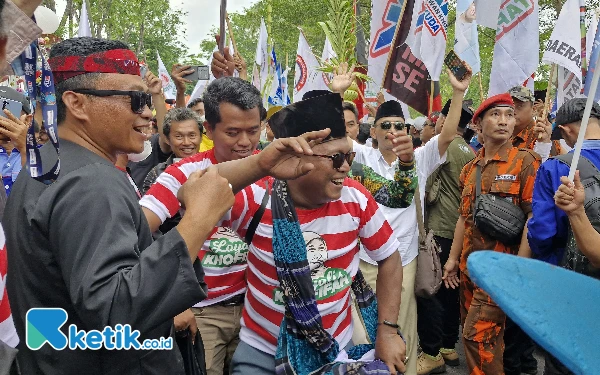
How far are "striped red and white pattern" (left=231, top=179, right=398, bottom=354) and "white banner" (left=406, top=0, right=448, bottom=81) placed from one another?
2.98 meters

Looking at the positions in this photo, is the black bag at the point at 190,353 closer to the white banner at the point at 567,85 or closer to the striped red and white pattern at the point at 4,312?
the striped red and white pattern at the point at 4,312

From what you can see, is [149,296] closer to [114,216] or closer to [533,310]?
[114,216]

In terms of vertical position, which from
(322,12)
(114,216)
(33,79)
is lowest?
(114,216)

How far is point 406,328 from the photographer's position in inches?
163

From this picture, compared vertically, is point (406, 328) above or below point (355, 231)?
below

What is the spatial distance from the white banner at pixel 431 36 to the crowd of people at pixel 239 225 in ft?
2.41

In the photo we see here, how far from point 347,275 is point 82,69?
54.7 inches

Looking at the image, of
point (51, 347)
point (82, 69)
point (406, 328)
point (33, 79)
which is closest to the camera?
point (33, 79)

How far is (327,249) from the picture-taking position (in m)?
2.41

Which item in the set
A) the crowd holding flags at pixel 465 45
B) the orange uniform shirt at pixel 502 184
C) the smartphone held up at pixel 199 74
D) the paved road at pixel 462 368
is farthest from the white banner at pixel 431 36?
the paved road at pixel 462 368

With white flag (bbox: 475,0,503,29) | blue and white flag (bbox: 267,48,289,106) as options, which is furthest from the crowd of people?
blue and white flag (bbox: 267,48,289,106)

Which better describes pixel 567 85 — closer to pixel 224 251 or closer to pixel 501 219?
pixel 501 219

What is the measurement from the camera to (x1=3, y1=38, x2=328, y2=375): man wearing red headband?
144 centimetres

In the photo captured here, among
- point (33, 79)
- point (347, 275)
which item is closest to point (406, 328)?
point (347, 275)
